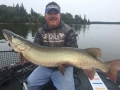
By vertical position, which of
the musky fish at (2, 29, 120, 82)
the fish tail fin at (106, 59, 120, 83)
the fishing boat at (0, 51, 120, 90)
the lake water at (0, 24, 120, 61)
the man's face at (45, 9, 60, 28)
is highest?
the man's face at (45, 9, 60, 28)

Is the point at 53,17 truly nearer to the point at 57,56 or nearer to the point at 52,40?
the point at 52,40

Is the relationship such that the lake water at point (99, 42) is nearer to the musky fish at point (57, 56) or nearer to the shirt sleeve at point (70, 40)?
the shirt sleeve at point (70, 40)

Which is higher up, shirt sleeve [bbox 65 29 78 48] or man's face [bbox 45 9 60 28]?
man's face [bbox 45 9 60 28]

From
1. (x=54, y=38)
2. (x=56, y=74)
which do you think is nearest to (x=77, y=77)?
(x=56, y=74)

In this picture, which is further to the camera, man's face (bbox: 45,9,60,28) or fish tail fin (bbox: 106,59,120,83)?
man's face (bbox: 45,9,60,28)

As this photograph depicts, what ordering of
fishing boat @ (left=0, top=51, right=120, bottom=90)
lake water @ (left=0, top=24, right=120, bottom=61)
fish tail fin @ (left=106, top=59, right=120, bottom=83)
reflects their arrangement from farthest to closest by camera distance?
lake water @ (left=0, top=24, right=120, bottom=61), fishing boat @ (left=0, top=51, right=120, bottom=90), fish tail fin @ (left=106, top=59, right=120, bottom=83)

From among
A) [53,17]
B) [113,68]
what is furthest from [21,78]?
[113,68]

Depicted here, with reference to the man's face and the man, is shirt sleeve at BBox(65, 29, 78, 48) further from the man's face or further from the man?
the man's face

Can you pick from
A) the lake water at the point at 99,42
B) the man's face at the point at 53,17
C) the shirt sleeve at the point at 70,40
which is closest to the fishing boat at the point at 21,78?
the shirt sleeve at the point at 70,40

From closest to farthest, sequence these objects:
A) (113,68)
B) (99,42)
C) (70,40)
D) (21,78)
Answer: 1. (113,68)
2. (70,40)
3. (21,78)
4. (99,42)

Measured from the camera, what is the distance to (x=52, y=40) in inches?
122

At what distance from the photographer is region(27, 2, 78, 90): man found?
290cm

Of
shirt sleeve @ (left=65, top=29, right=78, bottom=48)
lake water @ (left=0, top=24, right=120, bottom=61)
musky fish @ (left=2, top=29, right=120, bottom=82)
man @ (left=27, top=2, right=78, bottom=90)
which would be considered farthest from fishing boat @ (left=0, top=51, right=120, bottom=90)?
lake water @ (left=0, top=24, right=120, bottom=61)

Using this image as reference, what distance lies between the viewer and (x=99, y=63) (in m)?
2.54
